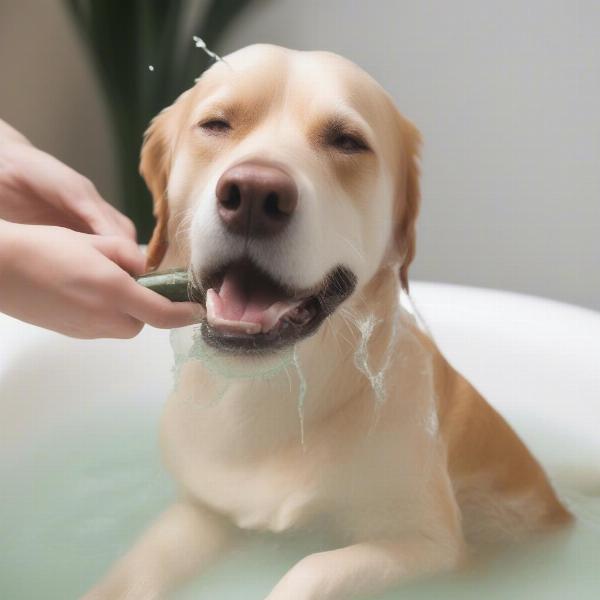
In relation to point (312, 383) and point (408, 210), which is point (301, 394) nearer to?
point (312, 383)

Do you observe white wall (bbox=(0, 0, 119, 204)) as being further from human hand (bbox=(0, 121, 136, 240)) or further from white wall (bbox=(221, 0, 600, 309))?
human hand (bbox=(0, 121, 136, 240))

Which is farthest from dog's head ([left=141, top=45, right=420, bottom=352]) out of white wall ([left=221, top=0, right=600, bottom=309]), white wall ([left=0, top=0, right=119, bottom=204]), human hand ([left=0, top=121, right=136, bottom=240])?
white wall ([left=0, top=0, right=119, bottom=204])

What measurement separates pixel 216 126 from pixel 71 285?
30cm

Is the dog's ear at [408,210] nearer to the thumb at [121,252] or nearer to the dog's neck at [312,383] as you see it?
the dog's neck at [312,383]

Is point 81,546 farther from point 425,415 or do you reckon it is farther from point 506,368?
point 506,368

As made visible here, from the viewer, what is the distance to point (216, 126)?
1.03m

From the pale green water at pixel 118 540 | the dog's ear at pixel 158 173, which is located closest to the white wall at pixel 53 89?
the pale green water at pixel 118 540

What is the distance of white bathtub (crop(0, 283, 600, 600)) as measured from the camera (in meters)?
1.22

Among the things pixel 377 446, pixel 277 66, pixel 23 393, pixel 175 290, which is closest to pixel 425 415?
→ pixel 377 446

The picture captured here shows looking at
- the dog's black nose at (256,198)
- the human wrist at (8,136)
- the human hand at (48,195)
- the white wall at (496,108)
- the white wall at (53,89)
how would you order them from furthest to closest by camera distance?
the white wall at (53,89)
the white wall at (496,108)
the human wrist at (8,136)
the human hand at (48,195)
the dog's black nose at (256,198)

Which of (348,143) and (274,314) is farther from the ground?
(348,143)

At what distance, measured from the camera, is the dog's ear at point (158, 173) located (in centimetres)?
114

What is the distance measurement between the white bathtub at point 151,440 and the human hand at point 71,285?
477 mm

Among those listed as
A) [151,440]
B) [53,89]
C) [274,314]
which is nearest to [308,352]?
[274,314]
